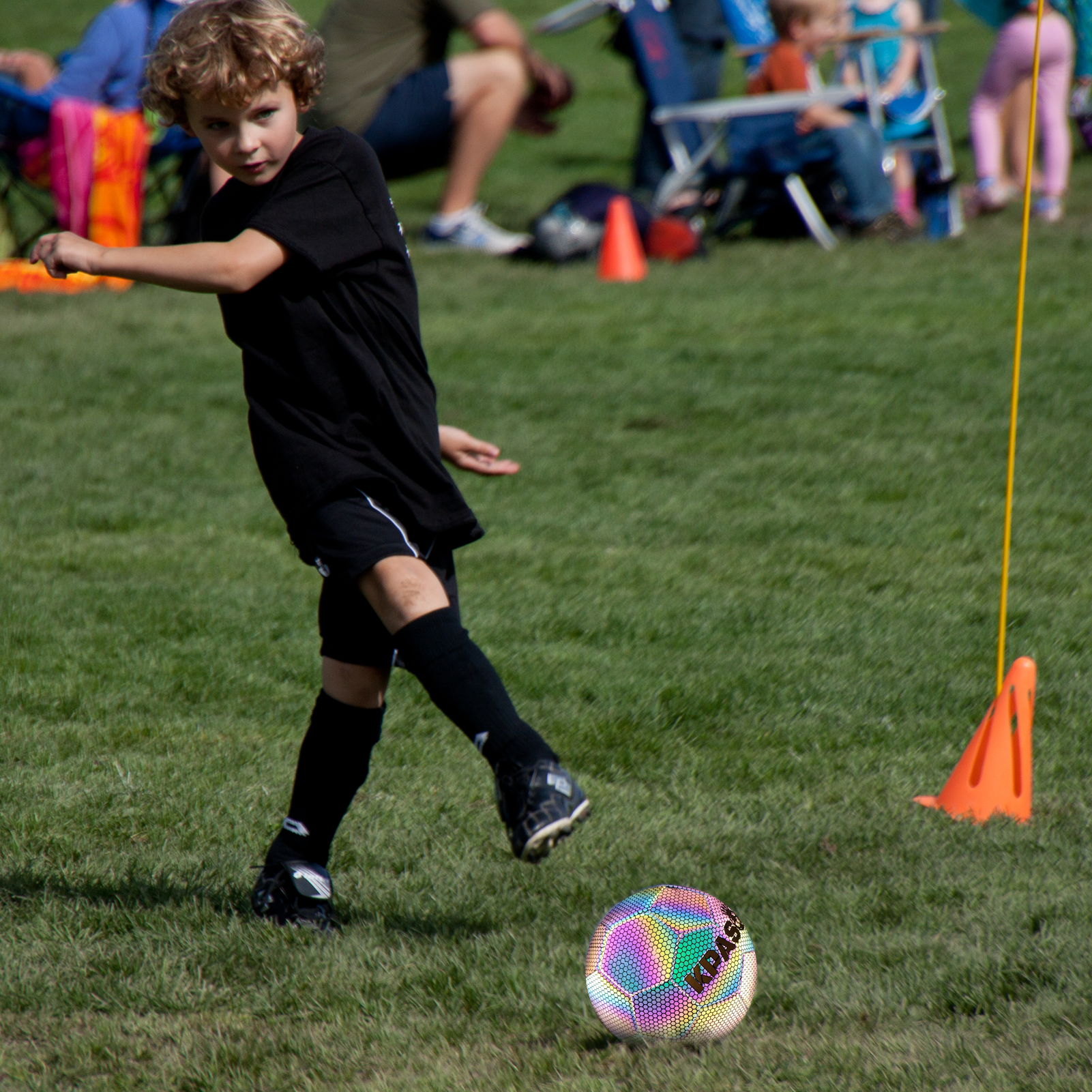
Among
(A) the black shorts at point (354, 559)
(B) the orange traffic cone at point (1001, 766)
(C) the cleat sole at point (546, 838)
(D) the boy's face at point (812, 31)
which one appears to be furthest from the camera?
(D) the boy's face at point (812, 31)

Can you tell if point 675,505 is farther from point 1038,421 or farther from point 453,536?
point 453,536

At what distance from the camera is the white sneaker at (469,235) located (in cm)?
1012

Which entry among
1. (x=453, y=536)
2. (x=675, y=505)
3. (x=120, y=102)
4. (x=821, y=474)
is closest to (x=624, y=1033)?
(x=453, y=536)

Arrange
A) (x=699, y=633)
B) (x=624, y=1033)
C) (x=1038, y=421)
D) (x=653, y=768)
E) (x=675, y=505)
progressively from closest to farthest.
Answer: (x=624, y=1033), (x=653, y=768), (x=699, y=633), (x=675, y=505), (x=1038, y=421)

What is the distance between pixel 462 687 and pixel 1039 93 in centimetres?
928

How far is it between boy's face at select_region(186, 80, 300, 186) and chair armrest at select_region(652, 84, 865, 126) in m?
7.40

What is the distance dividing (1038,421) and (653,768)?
11.2 ft

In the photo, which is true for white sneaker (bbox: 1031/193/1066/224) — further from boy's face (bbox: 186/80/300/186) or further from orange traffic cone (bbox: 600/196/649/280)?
boy's face (bbox: 186/80/300/186)

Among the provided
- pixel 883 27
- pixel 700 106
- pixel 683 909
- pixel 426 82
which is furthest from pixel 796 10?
pixel 683 909

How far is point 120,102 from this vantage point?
1004 cm

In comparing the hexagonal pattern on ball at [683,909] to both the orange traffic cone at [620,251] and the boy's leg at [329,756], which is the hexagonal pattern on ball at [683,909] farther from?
the orange traffic cone at [620,251]

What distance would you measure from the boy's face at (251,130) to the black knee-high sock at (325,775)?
1018mm

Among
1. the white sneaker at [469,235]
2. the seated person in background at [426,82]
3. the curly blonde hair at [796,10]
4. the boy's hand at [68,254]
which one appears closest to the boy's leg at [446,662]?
the boy's hand at [68,254]

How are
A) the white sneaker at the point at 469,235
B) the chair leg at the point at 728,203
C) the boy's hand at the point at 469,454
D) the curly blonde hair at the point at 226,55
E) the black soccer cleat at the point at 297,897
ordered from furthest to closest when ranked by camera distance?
1. the chair leg at the point at 728,203
2. the white sneaker at the point at 469,235
3. the boy's hand at the point at 469,454
4. the black soccer cleat at the point at 297,897
5. the curly blonde hair at the point at 226,55
